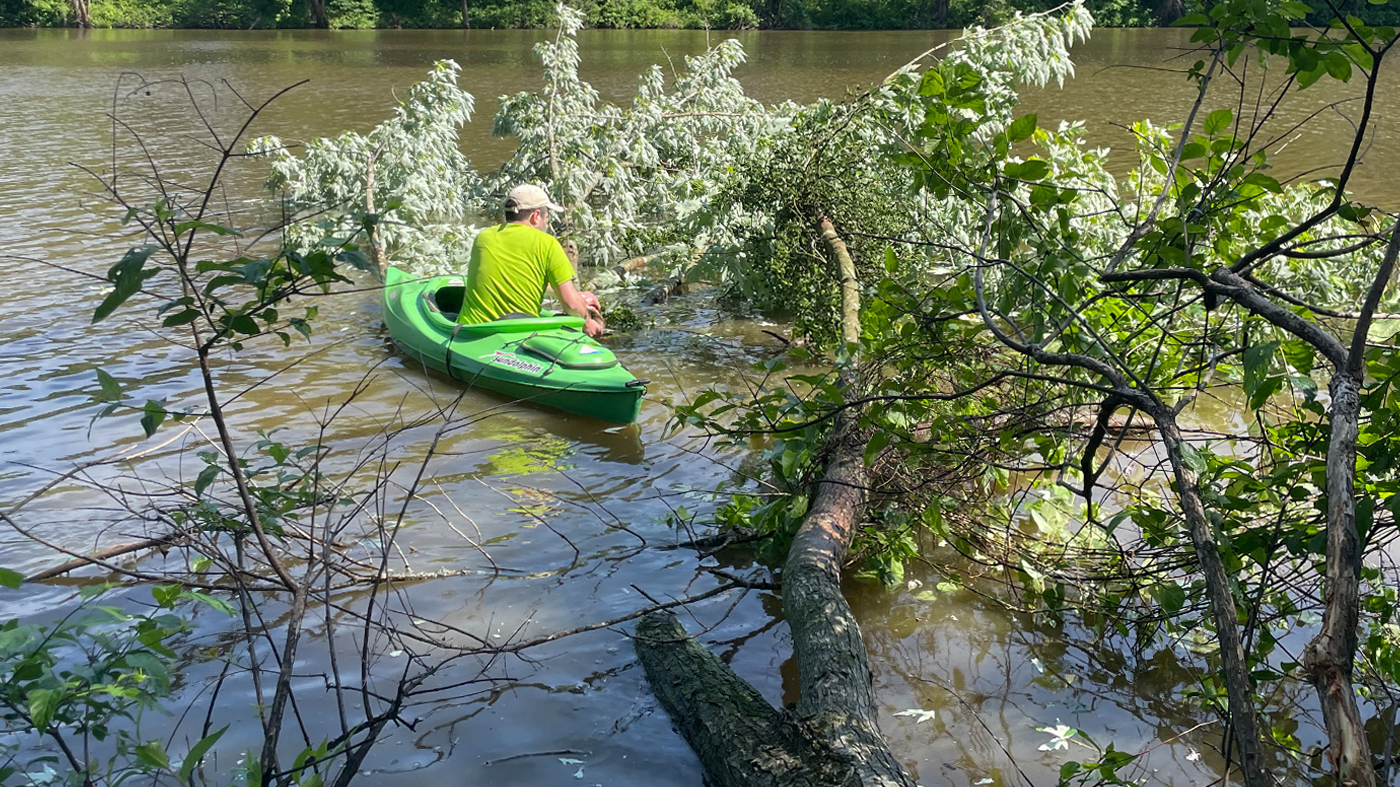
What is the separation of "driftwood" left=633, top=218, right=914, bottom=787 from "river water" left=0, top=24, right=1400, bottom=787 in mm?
170

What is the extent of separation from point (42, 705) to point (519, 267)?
16.5 ft

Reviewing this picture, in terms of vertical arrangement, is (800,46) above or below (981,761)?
above

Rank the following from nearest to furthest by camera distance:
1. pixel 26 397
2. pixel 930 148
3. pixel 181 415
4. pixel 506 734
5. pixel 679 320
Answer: pixel 181 415
pixel 930 148
pixel 506 734
pixel 26 397
pixel 679 320

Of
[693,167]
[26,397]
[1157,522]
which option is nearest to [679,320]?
[693,167]

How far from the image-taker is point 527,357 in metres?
6.92

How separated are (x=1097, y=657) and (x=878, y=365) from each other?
145 cm

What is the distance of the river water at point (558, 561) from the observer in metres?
3.59

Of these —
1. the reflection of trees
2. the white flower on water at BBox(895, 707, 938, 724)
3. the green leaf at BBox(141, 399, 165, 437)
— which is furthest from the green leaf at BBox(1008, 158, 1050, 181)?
the green leaf at BBox(141, 399, 165, 437)

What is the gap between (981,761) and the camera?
352cm

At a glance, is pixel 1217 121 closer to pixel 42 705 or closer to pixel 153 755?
pixel 153 755

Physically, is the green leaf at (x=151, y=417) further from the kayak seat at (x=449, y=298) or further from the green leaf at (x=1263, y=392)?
the kayak seat at (x=449, y=298)

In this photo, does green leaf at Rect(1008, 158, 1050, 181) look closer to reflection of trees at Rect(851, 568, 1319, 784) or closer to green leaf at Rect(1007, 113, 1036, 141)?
green leaf at Rect(1007, 113, 1036, 141)

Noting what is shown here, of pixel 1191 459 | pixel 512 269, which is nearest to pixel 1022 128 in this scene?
pixel 1191 459

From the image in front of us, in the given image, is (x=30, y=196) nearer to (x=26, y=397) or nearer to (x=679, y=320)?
(x=26, y=397)
